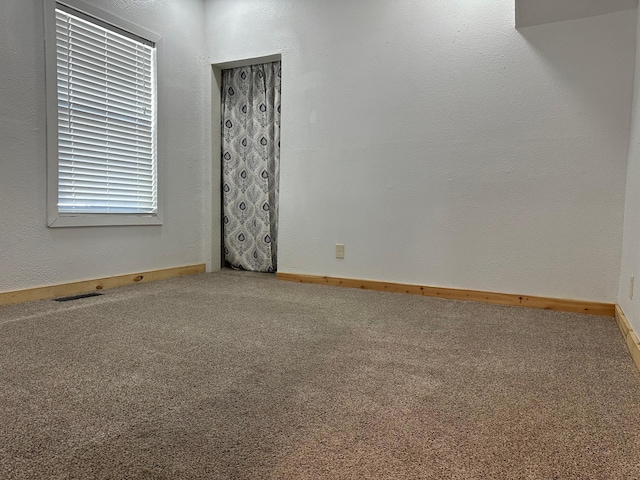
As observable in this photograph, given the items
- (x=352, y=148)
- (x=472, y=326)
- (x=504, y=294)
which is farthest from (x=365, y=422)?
(x=352, y=148)

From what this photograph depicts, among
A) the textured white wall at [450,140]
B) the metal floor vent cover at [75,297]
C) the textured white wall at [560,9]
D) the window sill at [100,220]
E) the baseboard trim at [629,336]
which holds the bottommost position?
the metal floor vent cover at [75,297]

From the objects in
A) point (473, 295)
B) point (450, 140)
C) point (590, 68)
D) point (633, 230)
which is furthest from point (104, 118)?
point (633, 230)

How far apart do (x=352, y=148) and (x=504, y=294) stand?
1.52m

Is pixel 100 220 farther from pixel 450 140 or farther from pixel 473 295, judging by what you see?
pixel 473 295

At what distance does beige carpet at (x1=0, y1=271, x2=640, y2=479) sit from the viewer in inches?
37.1

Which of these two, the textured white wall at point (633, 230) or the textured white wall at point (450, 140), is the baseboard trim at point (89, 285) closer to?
the textured white wall at point (450, 140)

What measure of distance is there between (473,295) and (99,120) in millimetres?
2900

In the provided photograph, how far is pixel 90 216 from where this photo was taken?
9.46 ft

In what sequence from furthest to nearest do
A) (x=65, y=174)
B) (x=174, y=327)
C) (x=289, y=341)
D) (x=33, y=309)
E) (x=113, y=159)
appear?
(x=113, y=159), (x=65, y=174), (x=33, y=309), (x=174, y=327), (x=289, y=341)

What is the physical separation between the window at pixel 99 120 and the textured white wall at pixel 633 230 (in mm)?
3166

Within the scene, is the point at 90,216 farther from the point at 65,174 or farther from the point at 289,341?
the point at 289,341

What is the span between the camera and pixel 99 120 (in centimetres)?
294

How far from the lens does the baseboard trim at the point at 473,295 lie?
252 centimetres

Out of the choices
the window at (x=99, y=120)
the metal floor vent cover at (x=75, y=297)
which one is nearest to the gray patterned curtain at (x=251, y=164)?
the window at (x=99, y=120)
